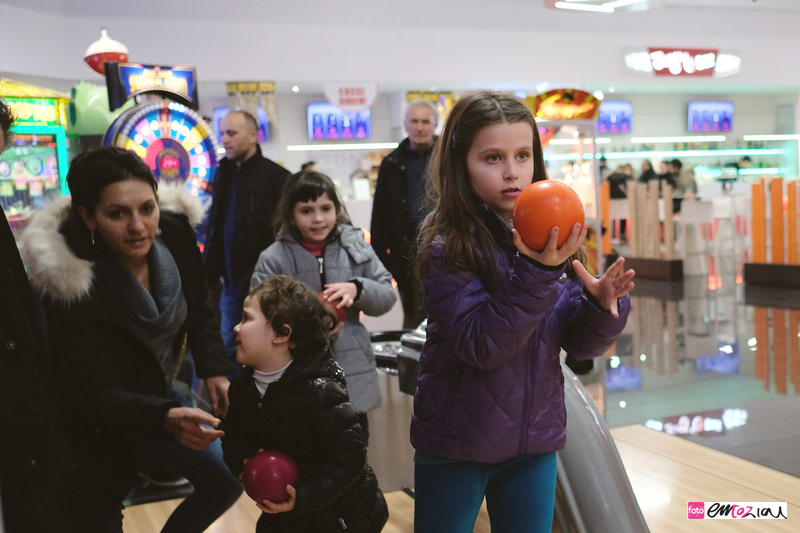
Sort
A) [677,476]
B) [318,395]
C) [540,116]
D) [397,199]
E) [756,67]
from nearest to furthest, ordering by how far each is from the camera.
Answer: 1. [318,395]
2. [677,476]
3. [397,199]
4. [540,116]
5. [756,67]

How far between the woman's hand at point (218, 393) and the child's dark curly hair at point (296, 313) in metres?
0.50

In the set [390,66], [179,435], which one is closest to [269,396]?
[179,435]

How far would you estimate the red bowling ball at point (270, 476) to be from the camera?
165 centimetres

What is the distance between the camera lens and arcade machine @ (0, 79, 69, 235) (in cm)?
592

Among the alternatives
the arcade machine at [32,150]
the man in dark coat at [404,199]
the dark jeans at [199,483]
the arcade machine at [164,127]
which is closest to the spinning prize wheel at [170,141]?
the arcade machine at [164,127]

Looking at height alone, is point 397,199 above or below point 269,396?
above

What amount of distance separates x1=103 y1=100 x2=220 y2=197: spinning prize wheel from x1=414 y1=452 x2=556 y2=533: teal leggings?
3140 mm

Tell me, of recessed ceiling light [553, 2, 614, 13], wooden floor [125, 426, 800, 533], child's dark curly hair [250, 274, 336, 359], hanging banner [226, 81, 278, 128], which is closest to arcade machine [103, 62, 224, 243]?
wooden floor [125, 426, 800, 533]

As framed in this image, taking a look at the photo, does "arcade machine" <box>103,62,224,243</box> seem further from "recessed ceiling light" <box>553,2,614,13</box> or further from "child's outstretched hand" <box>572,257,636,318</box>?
"recessed ceiling light" <box>553,2,614,13</box>

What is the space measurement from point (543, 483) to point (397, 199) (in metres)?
2.89

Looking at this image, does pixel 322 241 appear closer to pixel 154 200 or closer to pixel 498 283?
pixel 154 200

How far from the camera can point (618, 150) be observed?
16391 millimetres

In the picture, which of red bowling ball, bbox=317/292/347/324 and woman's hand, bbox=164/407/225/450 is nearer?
woman's hand, bbox=164/407/225/450

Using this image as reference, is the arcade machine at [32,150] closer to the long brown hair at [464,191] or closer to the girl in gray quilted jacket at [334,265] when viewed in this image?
the girl in gray quilted jacket at [334,265]
